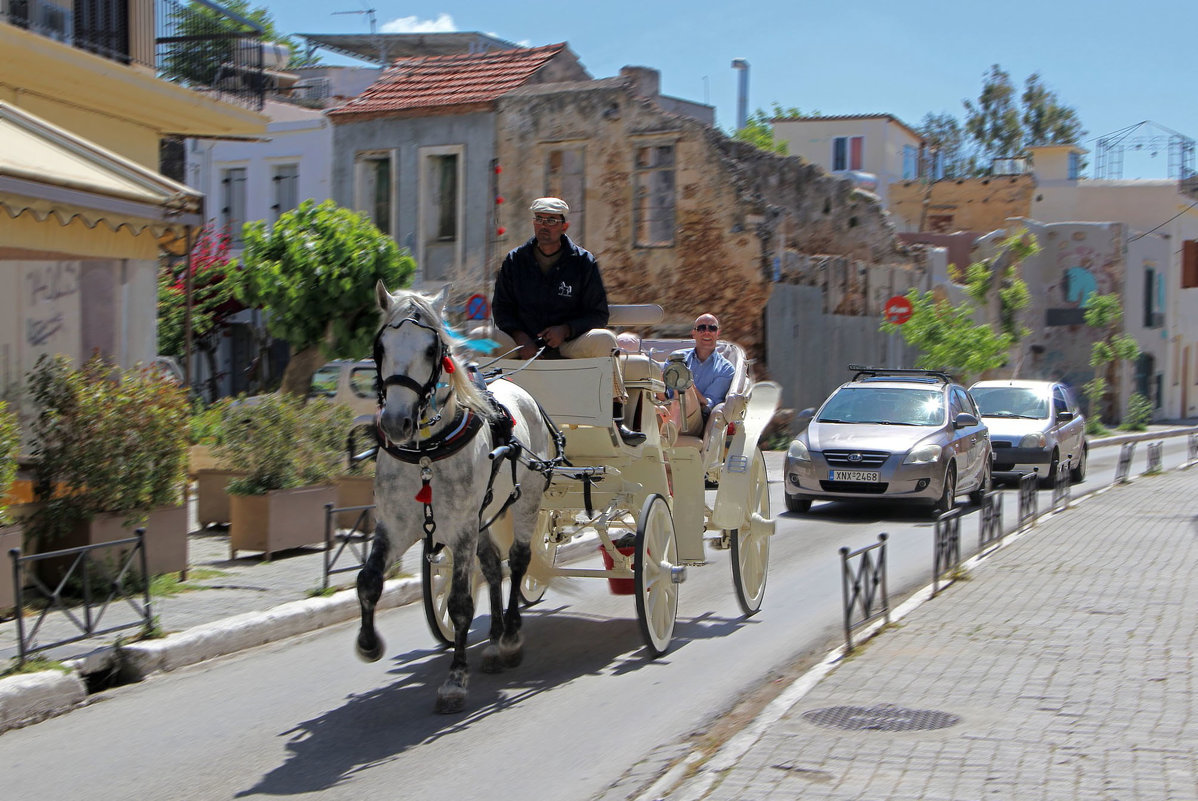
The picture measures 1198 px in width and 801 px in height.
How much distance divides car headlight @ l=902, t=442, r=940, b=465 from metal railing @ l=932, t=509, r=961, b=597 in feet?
15.1

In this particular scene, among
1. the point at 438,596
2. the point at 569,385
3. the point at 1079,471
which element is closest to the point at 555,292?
the point at 569,385

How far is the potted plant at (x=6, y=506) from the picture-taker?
802 centimetres

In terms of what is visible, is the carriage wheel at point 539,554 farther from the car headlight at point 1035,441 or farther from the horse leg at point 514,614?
the car headlight at point 1035,441

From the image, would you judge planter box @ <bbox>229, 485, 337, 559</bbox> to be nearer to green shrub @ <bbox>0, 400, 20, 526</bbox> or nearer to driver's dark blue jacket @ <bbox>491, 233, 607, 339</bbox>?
green shrub @ <bbox>0, 400, 20, 526</bbox>

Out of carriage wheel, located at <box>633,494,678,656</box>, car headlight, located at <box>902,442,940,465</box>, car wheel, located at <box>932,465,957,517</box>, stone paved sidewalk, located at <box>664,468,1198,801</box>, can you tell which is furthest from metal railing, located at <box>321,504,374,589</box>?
car wheel, located at <box>932,465,957,517</box>

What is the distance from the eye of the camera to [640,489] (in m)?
8.35

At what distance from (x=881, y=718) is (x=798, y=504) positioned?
10.4 m

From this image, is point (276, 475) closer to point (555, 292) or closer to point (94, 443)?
point (94, 443)

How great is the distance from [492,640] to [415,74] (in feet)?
85.2

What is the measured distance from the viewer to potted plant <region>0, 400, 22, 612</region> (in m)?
8.02

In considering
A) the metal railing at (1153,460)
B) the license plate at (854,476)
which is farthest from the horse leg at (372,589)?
the metal railing at (1153,460)

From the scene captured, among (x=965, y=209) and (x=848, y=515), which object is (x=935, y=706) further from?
(x=965, y=209)

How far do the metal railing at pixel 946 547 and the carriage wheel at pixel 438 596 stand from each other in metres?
3.87

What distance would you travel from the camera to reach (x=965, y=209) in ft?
168
